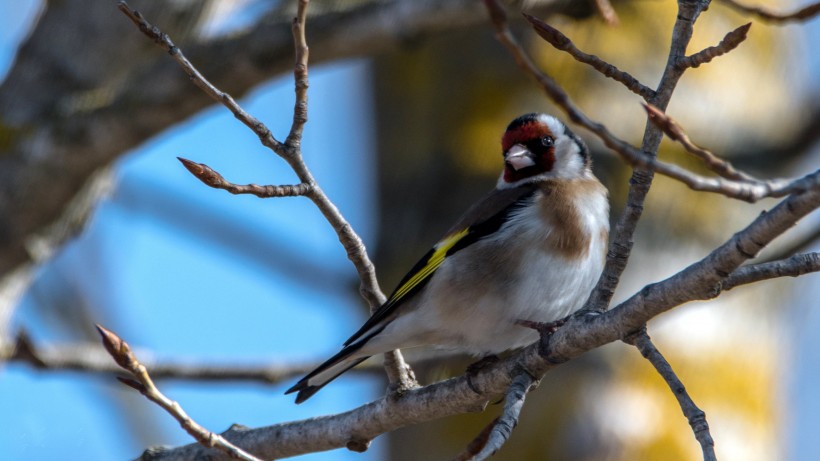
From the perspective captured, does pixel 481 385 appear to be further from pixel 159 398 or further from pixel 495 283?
pixel 159 398

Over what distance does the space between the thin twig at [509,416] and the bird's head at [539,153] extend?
5.44ft

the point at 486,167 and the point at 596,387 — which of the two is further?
the point at 486,167

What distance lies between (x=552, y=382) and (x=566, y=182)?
129cm

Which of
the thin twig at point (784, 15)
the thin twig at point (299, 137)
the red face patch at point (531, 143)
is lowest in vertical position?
the thin twig at point (299, 137)

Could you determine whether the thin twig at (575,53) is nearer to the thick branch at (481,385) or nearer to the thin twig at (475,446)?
the thick branch at (481,385)

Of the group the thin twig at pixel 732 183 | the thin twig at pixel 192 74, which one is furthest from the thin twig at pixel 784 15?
the thin twig at pixel 192 74

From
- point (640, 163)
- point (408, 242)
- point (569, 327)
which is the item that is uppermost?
point (408, 242)

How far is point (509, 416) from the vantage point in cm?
242

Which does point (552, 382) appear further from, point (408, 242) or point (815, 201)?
point (815, 201)

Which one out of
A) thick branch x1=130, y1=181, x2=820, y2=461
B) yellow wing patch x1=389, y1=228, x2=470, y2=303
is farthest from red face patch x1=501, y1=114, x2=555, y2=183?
thick branch x1=130, y1=181, x2=820, y2=461

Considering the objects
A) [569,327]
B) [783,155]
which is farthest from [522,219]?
[783,155]

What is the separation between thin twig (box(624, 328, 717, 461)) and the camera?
2.12 m

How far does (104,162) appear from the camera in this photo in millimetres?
4355

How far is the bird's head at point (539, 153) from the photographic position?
4.27m
